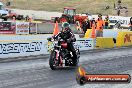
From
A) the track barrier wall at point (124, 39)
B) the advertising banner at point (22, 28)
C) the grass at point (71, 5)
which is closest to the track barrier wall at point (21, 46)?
the track barrier wall at point (124, 39)

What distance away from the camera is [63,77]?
1001 centimetres

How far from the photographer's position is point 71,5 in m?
68.5

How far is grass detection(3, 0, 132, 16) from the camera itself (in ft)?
212

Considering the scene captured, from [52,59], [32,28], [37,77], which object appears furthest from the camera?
[32,28]

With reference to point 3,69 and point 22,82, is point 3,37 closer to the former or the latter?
point 3,69

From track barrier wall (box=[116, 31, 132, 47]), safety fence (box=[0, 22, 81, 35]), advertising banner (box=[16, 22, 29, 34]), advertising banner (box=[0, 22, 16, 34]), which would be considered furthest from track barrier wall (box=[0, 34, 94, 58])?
advertising banner (box=[16, 22, 29, 34])

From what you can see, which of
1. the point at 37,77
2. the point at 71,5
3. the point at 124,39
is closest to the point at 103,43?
the point at 124,39

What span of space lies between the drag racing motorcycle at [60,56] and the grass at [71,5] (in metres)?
51.1

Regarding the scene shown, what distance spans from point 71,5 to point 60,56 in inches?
2272

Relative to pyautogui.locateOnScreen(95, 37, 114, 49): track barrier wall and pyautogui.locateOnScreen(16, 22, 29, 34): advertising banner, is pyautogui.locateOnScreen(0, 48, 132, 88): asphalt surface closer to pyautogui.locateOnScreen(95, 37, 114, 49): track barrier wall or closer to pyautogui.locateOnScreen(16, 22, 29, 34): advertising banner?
pyautogui.locateOnScreen(95, 37, 114, 49): track barrier wall

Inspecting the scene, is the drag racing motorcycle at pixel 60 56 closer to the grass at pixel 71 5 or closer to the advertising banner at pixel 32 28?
the advertising banner at pixel 32 28

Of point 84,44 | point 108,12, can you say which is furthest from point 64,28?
point 108,12

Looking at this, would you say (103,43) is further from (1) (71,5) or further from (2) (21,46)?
(1) (71,5)

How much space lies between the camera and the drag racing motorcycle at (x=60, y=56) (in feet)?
37.2
